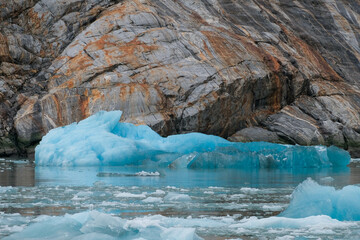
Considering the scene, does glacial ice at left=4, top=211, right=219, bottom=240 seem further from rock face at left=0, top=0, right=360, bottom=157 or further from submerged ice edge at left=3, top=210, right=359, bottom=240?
rock face at left=0, top=0, right=360, bottom=157

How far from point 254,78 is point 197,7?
765 centimetres

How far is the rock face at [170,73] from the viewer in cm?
2677

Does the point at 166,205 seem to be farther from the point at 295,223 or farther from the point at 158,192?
the point at 295,223

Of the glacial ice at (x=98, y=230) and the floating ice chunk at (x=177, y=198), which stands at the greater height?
the floating ice chunk at (x=177, y=198)

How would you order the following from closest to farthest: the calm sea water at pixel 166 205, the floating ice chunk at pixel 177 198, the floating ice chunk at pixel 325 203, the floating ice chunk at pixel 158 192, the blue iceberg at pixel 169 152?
the calm sea water at pixel 166 205 < the floating ice chunk at pixel 325 203 < the floating ice chunk at pixel 177 198 < the floating ice chunk at pixel 158 192 < the blue iceberg at pixel 169 152

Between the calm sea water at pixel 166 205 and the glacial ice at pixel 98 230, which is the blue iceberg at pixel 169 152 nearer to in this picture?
the calm sea water at pixel 166 205

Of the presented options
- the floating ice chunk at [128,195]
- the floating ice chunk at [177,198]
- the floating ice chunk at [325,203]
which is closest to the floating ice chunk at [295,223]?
the floating ice chunk at [325,203]

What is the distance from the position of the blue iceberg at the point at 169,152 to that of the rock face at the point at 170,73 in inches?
240

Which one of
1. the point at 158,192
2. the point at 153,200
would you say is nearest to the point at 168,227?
the point at 153,200

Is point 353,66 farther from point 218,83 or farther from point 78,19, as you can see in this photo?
point 78,19

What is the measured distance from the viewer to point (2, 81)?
28484 mm

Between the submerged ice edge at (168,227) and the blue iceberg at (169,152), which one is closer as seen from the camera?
the submerged ice edge at (168,227)

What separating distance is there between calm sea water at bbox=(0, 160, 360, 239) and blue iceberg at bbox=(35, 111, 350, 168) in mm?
→ 4613

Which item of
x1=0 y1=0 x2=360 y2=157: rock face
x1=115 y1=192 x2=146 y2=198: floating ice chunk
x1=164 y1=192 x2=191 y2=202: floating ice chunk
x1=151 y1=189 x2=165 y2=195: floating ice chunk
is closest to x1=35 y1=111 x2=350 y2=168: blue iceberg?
x1=0 y1=0 x2=360 y2=157: rock face
